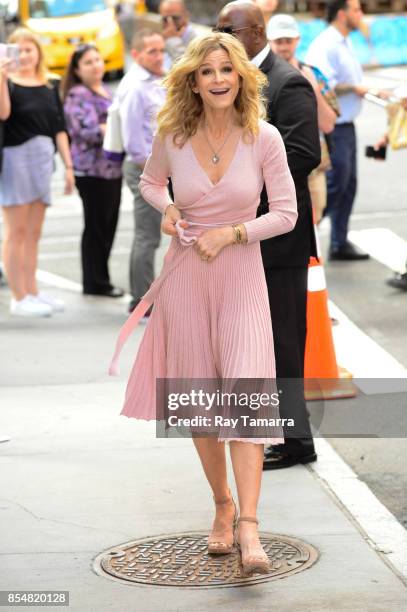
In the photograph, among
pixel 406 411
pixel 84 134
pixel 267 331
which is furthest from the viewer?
pixel 84 134

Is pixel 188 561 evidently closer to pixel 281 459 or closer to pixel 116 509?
pixel 116 509

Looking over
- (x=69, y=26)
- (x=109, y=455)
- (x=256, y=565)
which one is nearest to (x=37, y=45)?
(x=109, y=455)

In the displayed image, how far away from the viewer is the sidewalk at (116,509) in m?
5.28

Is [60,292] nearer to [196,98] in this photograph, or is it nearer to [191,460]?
[191,460]

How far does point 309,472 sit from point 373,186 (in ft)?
32.1

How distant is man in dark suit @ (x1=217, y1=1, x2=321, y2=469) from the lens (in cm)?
657

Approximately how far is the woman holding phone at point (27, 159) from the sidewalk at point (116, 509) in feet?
6.94

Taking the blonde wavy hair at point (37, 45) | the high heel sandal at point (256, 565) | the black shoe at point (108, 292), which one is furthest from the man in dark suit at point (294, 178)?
the black shoe at point (108, 292)

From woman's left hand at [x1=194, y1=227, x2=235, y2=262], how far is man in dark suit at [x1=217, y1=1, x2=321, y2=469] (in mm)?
1013

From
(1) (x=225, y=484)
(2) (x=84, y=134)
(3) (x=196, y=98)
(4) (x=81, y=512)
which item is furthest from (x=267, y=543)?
(2) (x=84, y=134)

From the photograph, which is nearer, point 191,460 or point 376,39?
point 191,460

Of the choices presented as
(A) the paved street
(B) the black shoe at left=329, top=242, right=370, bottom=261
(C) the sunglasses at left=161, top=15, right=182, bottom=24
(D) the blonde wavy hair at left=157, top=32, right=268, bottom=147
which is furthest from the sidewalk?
(C) the sunglasses at left=161, top=15, right=182, bottom=24

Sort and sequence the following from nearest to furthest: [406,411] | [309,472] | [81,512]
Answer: [81,512] < [309,472] < [406,411]

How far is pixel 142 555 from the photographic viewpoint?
227 inches
